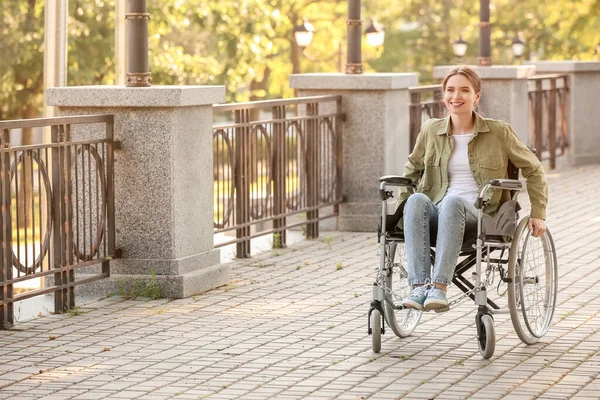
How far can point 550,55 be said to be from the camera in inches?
1745

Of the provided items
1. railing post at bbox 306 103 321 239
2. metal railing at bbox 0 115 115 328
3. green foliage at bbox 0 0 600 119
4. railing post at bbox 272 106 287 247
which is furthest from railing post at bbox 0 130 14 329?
green foliage at bbox 0 0 600 119

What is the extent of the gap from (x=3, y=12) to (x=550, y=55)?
21.9 m

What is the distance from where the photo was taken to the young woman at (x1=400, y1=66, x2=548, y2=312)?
7074 millimetres

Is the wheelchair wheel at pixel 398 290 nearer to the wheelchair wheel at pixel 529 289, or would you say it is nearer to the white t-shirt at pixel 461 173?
the white t-shirt at pixel 461 173

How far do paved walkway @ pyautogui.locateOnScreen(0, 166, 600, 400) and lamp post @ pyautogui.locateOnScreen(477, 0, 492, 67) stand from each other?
24.6 feet

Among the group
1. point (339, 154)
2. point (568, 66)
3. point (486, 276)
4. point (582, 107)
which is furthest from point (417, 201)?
point (582, 107)

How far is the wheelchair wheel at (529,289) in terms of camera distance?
7.16 meters

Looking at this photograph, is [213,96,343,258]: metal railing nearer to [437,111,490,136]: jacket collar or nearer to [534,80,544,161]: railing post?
[437,111,490,136]: jacket collar

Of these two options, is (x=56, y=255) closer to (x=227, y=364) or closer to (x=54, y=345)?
(x=54, y=345)

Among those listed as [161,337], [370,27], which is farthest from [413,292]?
[370,27]

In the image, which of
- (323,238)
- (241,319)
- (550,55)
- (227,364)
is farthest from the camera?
(550,55)

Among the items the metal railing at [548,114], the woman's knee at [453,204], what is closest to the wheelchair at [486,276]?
the woman's knee at [453,204]

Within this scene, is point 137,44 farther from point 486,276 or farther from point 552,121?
point 552,121

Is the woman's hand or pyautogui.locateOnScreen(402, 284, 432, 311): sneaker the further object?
the woman's hand
